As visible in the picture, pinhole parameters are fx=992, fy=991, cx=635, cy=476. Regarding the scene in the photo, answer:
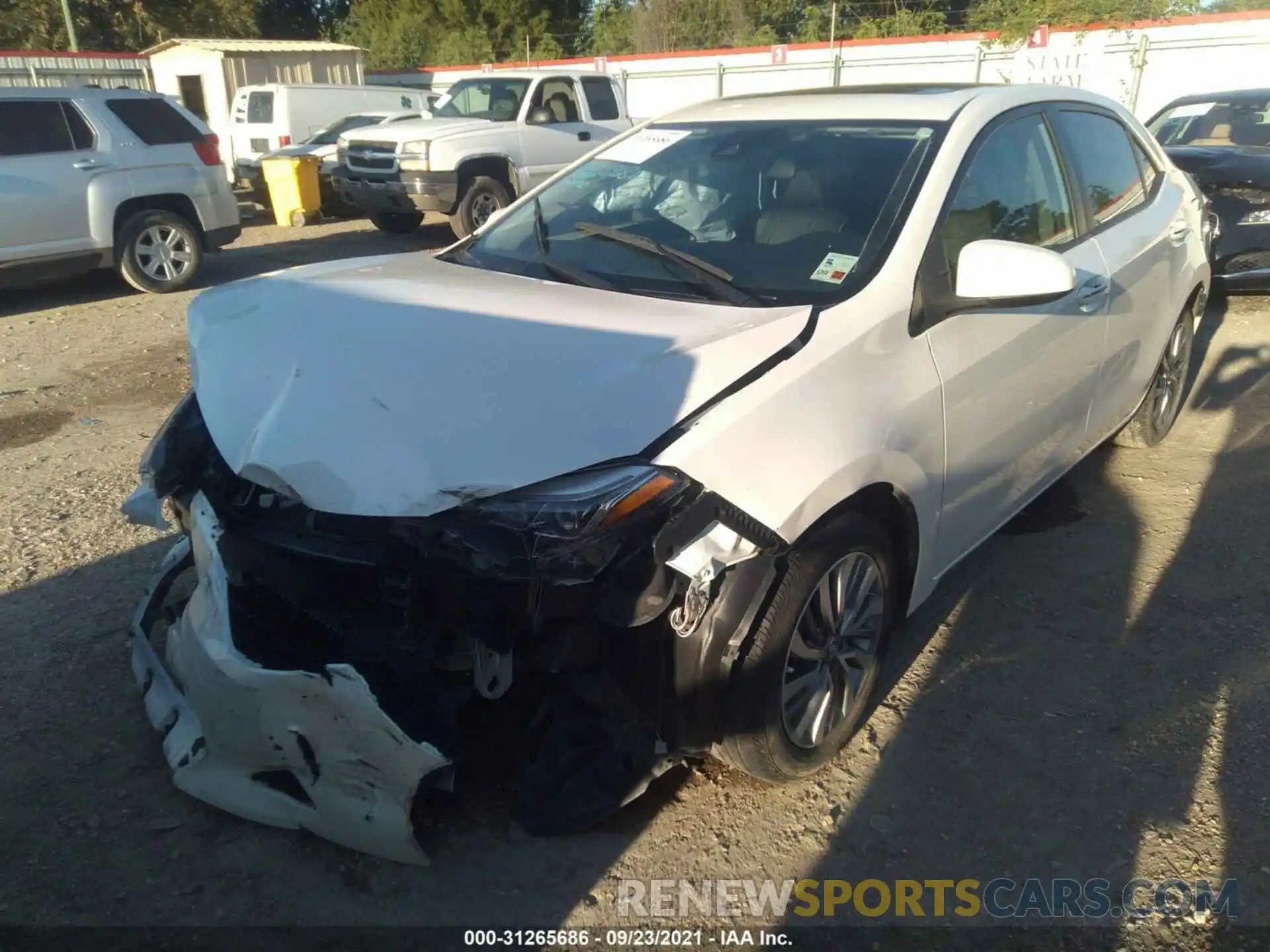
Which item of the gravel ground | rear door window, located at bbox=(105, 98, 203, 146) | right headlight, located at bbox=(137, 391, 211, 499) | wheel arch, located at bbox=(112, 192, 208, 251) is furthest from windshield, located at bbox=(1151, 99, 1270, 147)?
rear door window, located at bbox=(105, 98, 203, 146)

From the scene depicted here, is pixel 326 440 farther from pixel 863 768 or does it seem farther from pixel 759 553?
pixel 863 768

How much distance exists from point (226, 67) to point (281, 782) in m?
21.1

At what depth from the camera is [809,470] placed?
95.2 inches

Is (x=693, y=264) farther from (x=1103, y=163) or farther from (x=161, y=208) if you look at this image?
(x=161, y=208)

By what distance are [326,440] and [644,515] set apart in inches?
30.2

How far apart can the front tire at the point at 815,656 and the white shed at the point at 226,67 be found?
65.6 feet

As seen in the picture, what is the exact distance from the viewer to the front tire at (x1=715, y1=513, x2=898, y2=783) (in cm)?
245

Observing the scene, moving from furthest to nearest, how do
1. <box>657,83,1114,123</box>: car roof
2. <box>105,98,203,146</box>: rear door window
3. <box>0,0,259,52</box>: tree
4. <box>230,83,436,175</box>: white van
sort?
<box>0,0,259,52</box>: tree, <box>230,83,436,175</box>: white van, <box>105,98,203,146</box>: rear door window, <box>657,83,1114,123</box>: car roof

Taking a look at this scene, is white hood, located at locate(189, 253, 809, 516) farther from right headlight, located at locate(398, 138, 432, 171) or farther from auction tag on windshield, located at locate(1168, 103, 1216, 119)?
right headlight, located at locate(398, 138, 432, 171)

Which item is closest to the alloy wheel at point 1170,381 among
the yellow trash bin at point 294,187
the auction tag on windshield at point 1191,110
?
the auction tag on windshield at point 1191,110

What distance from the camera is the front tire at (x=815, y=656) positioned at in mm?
2445

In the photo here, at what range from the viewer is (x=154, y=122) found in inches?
376

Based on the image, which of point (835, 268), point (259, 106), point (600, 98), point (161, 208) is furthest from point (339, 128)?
point (835, 268)

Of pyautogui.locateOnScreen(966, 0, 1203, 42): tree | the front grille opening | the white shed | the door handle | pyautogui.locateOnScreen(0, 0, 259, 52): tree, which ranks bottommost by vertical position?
the front grille opening
